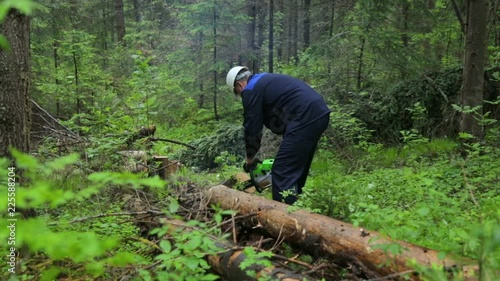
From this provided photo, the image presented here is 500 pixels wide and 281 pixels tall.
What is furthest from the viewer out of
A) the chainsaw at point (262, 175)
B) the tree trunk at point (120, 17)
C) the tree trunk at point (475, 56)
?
the tree trunk at point (120, 17)

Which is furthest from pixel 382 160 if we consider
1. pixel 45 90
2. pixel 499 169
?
pixel 45 90

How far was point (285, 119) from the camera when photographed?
16.6 feet

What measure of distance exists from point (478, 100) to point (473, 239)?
5.15m

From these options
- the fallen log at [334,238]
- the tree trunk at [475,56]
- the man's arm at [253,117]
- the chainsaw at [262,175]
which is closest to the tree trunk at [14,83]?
the fallen log at [334,238]

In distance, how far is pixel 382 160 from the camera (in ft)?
25.7

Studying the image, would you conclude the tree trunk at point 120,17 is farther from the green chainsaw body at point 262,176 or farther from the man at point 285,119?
the green chainsaw body at point 262,176

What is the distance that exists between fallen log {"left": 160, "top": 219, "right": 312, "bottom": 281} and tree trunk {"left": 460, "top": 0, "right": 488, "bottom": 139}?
4.94 meters

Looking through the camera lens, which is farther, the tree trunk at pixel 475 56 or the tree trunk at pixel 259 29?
the tree trunk at pixel 259 29

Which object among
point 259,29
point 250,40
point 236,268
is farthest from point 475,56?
point 259,29

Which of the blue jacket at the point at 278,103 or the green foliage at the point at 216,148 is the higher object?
the blue jacket at the point at 278,103

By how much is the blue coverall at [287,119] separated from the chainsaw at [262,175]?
22 cm

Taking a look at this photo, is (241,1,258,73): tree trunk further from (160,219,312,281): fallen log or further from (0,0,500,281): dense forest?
(160,219,312,281): fallen log

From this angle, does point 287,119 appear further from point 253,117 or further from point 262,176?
point 262,176

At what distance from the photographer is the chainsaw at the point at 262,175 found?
5.12 metres
